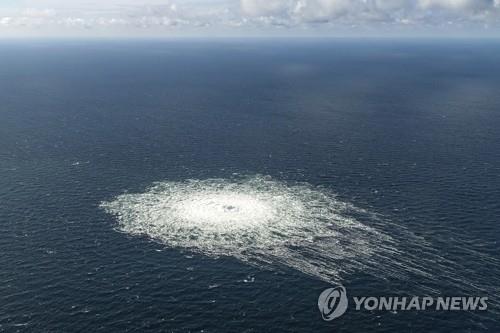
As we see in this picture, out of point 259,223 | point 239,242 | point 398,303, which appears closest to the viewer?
point 398,303

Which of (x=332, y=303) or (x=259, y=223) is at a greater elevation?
(x=259, y=223)

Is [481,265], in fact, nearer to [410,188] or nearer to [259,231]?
[410,188]

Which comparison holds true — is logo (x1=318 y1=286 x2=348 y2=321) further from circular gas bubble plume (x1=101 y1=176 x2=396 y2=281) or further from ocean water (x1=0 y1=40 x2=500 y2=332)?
circular gas bubble plume (x1=101 y1=176 x2=396 y2=281)

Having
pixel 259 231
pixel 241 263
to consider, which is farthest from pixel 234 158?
pixel 241 263

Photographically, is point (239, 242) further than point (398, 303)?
Yes

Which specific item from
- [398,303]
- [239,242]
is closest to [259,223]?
[239,242]

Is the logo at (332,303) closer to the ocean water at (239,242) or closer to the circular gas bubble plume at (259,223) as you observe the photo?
the ocean water at (239,242)

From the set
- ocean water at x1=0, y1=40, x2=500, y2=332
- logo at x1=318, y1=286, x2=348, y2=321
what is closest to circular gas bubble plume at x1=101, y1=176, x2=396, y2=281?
ocean water at x1=0, y1=40, x2=500, y2=332

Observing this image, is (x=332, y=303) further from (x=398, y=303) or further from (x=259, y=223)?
(x=259, y=223)
